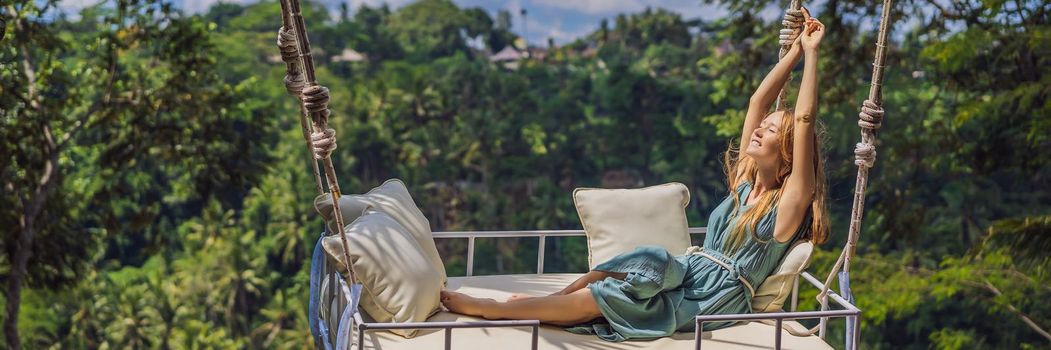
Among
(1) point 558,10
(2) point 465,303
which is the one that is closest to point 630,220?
(2) point 465,303

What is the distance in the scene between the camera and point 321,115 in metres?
2.35

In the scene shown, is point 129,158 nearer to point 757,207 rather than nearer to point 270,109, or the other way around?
point 270,109

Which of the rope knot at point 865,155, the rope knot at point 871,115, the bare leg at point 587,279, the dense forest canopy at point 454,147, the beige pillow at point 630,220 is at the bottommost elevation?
the dense forest canopy at point 454,147

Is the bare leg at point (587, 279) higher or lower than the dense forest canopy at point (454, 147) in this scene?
higher

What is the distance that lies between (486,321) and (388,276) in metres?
0.31

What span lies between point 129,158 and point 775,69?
640 centimetres

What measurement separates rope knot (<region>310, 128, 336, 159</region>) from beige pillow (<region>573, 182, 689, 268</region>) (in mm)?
973

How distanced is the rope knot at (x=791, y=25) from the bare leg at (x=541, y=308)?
0.87 meters

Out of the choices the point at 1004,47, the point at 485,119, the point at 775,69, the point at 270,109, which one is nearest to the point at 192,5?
the point at 485,119

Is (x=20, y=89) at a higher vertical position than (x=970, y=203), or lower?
higher

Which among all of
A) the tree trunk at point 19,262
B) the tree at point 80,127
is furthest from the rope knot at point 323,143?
the tree trunk at point 19,262

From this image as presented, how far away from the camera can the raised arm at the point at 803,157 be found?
2.63 metres

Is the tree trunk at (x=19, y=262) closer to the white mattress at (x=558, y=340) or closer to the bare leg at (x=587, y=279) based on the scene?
the white mattress at (x=558, y=340)

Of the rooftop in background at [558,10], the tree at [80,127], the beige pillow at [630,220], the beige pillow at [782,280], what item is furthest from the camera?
the rooftop in background at [558,10]
